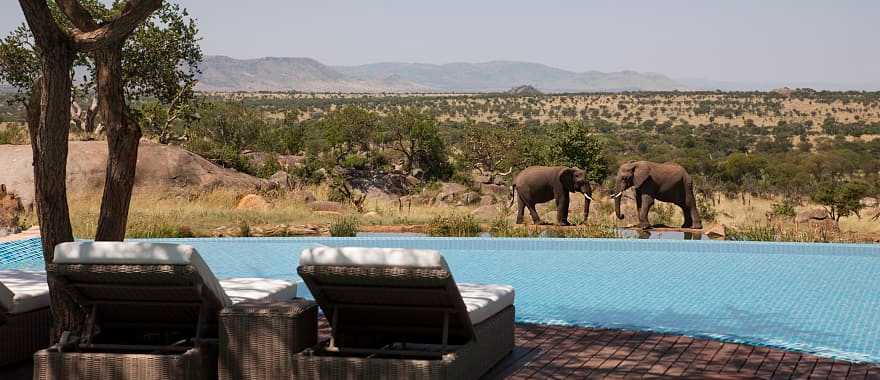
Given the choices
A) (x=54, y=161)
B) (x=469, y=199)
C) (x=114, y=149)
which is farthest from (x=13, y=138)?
(x=54, y=161)

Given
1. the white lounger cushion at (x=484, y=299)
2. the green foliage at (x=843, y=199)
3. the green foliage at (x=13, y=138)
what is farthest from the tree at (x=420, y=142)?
the white lounger cushion at (x=484, y=299)

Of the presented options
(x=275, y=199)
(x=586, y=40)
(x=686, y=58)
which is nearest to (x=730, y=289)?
(x=275, y=199)

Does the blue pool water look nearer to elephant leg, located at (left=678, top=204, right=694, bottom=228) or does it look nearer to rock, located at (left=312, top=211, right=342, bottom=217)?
elephant leg, located at (left=678, top=204, right=694, bottom=228)

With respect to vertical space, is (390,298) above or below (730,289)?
above

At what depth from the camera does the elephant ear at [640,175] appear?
15469 millimetres

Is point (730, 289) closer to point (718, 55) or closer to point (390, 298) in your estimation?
point (390, 298)

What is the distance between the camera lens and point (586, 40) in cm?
8750

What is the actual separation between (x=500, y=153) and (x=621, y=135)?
21.8 metres

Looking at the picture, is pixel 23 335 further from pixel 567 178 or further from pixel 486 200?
pixel 486 200

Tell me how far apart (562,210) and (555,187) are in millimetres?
382

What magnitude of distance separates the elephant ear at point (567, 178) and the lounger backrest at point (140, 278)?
11392 millimetres

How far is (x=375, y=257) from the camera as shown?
14.5 feet

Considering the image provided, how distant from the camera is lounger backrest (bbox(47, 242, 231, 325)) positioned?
14.1 feet

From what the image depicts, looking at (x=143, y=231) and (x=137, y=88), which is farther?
(x=137, y=88)
